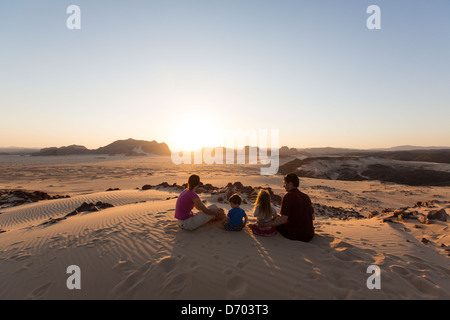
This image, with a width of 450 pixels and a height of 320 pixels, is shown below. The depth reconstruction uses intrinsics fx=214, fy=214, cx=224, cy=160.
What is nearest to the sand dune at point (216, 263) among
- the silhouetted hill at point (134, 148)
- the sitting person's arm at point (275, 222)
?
the sitting person's arm at point (275, 222)

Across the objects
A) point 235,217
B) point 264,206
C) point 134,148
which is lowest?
point 235,217

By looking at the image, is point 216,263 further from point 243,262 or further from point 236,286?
point 236,286

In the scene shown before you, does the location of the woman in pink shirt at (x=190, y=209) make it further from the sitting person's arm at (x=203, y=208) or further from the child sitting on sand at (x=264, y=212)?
the child sitting on sand at (x=264, y=212)

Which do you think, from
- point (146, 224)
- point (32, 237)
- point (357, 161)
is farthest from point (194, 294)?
point (357, 161)

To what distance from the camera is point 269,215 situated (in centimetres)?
486

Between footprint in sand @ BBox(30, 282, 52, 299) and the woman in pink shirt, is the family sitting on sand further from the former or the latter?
footprint in sand @ BBox(30, 282, 52, 299)

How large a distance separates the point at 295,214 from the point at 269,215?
0.57 metres

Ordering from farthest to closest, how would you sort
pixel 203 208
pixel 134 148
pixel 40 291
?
pixel 134 148 < pixel 203 208 < pixel 40 291

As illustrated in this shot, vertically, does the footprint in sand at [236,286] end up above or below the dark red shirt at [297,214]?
below

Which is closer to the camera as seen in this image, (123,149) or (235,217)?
(235,217)

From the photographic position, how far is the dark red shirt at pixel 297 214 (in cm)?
457

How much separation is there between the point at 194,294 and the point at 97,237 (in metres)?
3.40

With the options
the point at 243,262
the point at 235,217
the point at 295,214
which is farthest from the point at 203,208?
the point at 295,214
